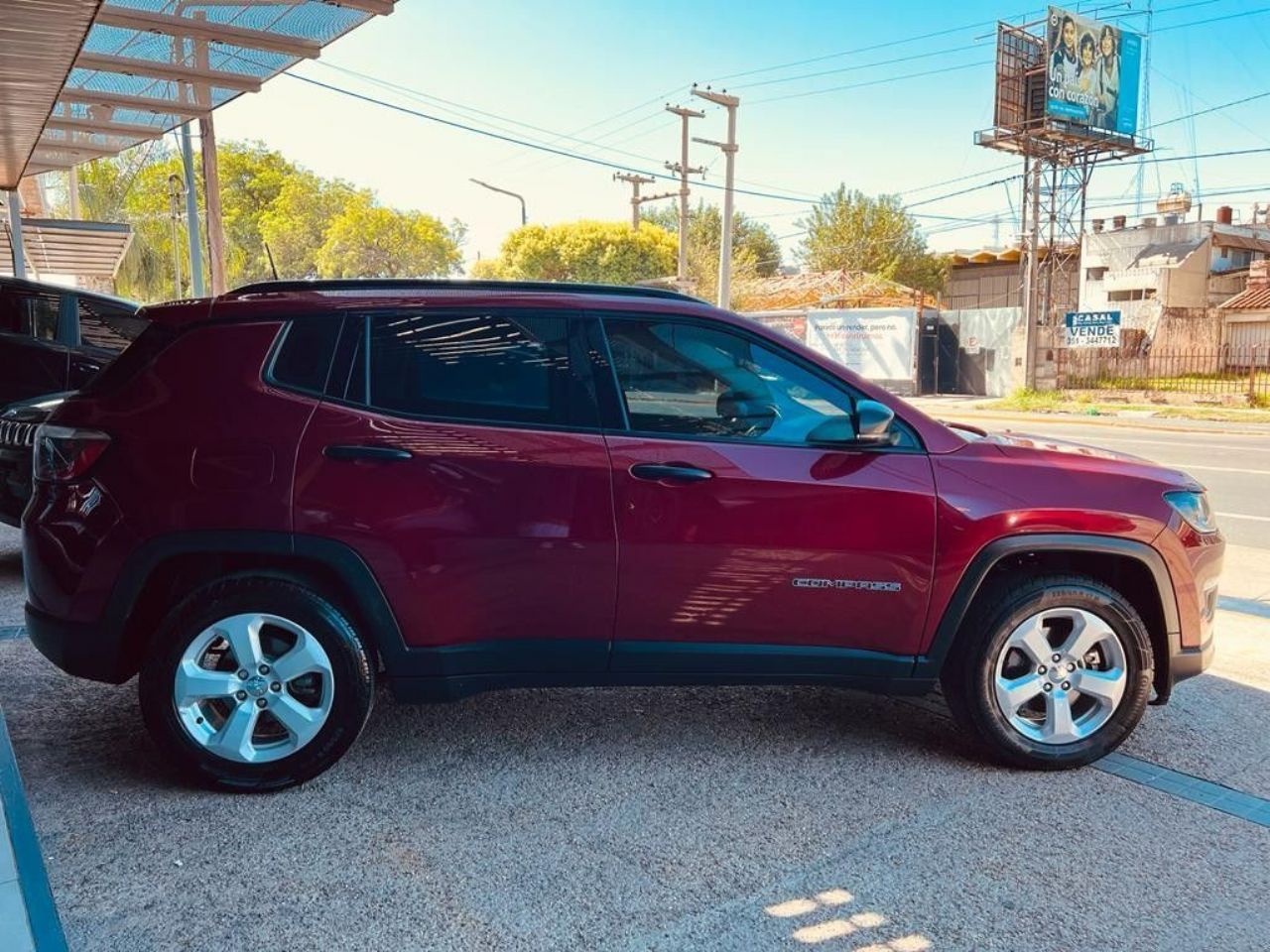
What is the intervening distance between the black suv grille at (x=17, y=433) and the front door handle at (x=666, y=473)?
411cm

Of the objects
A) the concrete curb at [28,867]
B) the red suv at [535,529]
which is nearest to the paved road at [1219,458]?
the red suv at [535,529]

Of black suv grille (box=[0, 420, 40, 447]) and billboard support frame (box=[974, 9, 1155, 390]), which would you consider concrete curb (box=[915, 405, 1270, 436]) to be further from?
black suv grille (box=[0, 420, 40, 447])

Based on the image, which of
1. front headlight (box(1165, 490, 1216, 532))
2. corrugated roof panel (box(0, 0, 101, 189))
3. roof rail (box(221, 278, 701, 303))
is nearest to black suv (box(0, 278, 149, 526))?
corrugated roof panel (box(0, 0, 101, 189))

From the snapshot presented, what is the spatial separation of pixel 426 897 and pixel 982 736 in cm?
210

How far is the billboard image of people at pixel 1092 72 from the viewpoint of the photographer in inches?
1234

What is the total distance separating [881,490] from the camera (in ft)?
11.4

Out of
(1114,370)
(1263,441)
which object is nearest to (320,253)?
(1114,370)

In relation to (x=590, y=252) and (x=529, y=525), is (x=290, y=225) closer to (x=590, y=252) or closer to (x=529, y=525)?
(x=590, y=252)

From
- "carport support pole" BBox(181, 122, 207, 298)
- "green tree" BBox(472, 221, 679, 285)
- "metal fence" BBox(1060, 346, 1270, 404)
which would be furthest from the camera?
"green tree" BBox(472, 221, 679, 285)

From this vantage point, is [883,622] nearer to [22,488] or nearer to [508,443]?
[508,443]

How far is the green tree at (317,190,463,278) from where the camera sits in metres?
51.6

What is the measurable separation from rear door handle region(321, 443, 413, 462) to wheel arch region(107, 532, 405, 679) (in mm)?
299

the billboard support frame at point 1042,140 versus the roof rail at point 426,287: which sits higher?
the billboard support frame at point 1042,140

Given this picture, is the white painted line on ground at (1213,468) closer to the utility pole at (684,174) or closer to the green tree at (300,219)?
the utility pole at (684,174)
